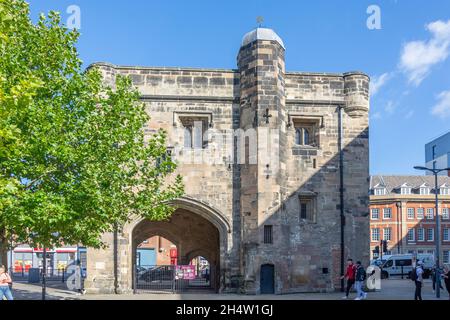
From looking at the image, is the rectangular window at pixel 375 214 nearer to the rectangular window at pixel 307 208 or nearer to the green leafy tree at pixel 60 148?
the rectangular window at pixel 307 208

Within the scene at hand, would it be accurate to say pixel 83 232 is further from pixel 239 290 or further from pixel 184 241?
pixel 184 241

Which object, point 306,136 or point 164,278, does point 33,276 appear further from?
point 306,136

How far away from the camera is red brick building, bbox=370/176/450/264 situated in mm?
67562

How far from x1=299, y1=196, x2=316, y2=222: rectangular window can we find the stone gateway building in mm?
45

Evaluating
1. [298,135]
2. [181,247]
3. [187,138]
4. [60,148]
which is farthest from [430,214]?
[60,148]

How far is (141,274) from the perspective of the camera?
27844mm

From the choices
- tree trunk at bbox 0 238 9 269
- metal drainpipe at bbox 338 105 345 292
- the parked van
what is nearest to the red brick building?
the parked van

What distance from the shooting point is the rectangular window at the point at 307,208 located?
82.0ft

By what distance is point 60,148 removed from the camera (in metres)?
14.8

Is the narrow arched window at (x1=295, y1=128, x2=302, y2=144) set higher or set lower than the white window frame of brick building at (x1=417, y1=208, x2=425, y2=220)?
higher

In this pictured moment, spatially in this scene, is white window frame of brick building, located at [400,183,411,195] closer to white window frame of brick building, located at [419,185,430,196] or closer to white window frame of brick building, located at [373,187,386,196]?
white window frame of brick building, located at [419,185,430,196]

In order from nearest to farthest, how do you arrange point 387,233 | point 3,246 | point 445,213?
point 3,246 < point 387,233 < point 445,213

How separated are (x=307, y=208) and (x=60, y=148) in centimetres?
1341
